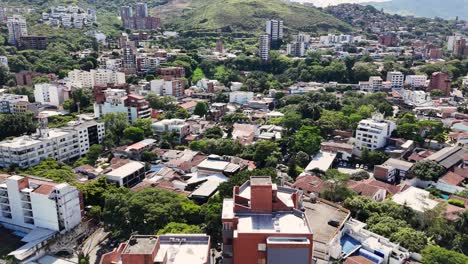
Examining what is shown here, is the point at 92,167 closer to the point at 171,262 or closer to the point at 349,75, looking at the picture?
the point at 171,262

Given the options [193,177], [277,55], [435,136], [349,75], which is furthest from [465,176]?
[277,55]

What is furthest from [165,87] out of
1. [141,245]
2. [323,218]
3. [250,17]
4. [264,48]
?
[250,17]

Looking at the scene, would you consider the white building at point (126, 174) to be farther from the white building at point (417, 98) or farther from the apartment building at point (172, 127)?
the white building at point (417, 98)

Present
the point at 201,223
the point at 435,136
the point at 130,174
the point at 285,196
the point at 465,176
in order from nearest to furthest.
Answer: the point at 285,196, the point at 201,223, the point at 130,174, the point at 465,176, the point at 435,136

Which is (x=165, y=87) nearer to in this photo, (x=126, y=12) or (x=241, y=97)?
→ (x=241, y=97)

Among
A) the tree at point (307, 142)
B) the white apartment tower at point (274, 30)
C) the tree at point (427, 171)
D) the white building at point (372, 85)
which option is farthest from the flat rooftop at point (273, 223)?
the white apartment tower at point (274, 30)

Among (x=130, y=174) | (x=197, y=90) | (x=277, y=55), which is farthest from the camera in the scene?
(x=277, y=55)
